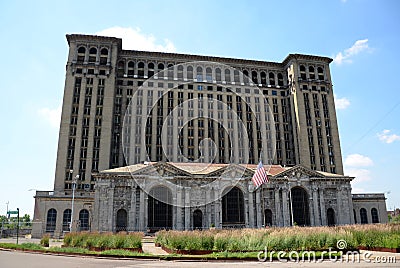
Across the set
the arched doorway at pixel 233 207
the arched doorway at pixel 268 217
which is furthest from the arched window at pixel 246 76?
the arched doorway at pixel 268 217

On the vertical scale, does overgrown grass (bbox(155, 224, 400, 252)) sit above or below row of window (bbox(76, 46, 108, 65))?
below

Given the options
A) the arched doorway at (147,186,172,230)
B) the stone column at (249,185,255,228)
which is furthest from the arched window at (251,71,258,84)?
the arched doorway at (147,186,172,230)

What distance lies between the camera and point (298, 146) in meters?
94.9

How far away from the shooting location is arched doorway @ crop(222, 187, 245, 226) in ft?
182

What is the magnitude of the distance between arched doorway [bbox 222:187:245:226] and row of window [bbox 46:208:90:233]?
1112 inches

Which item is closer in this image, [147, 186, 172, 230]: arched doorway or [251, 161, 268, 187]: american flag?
[251, 161, 268, 187]: american flag

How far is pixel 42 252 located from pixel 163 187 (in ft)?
96.0

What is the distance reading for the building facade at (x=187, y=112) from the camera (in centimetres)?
8381

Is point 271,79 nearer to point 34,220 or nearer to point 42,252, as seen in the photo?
point 34,220

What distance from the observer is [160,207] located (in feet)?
178

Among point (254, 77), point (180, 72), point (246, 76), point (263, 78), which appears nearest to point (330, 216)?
point (246, 76)

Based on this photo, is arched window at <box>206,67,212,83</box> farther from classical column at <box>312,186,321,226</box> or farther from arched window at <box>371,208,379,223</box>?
arched window at <box>371,208,379,223</box>

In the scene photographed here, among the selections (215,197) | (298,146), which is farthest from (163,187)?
(298,146)

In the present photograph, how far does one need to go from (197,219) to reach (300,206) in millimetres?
19688
